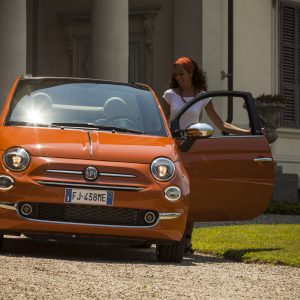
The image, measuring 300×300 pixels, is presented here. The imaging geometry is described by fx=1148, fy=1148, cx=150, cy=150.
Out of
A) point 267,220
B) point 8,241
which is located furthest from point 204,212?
point 267,220

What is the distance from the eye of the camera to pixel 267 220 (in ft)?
51.6

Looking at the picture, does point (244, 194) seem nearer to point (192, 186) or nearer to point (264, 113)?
point (192, 186)

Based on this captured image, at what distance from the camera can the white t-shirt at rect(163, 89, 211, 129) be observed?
1022cm

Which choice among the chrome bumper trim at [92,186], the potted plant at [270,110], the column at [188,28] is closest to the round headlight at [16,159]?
the chrome bumper trim at [92,186]

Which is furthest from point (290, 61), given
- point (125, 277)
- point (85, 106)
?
point (125, 277)

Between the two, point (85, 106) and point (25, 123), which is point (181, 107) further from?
point (25, 123)

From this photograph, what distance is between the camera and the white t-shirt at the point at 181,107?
1022 centimetres

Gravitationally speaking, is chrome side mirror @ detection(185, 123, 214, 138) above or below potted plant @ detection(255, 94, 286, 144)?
below

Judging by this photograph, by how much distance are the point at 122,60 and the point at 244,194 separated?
7.83 m

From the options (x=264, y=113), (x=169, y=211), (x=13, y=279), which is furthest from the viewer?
(x=264, y=113)

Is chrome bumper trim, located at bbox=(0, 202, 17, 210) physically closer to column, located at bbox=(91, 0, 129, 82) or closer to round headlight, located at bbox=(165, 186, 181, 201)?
round headlight, located at bbox=(165, 186, 181, 201)

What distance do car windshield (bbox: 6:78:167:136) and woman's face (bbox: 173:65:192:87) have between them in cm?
50

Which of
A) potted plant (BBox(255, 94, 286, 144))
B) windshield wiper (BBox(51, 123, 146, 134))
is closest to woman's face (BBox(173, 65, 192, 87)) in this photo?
windshield wiper (BBox(51, 123, 146, 134))

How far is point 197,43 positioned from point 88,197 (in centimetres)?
1204
